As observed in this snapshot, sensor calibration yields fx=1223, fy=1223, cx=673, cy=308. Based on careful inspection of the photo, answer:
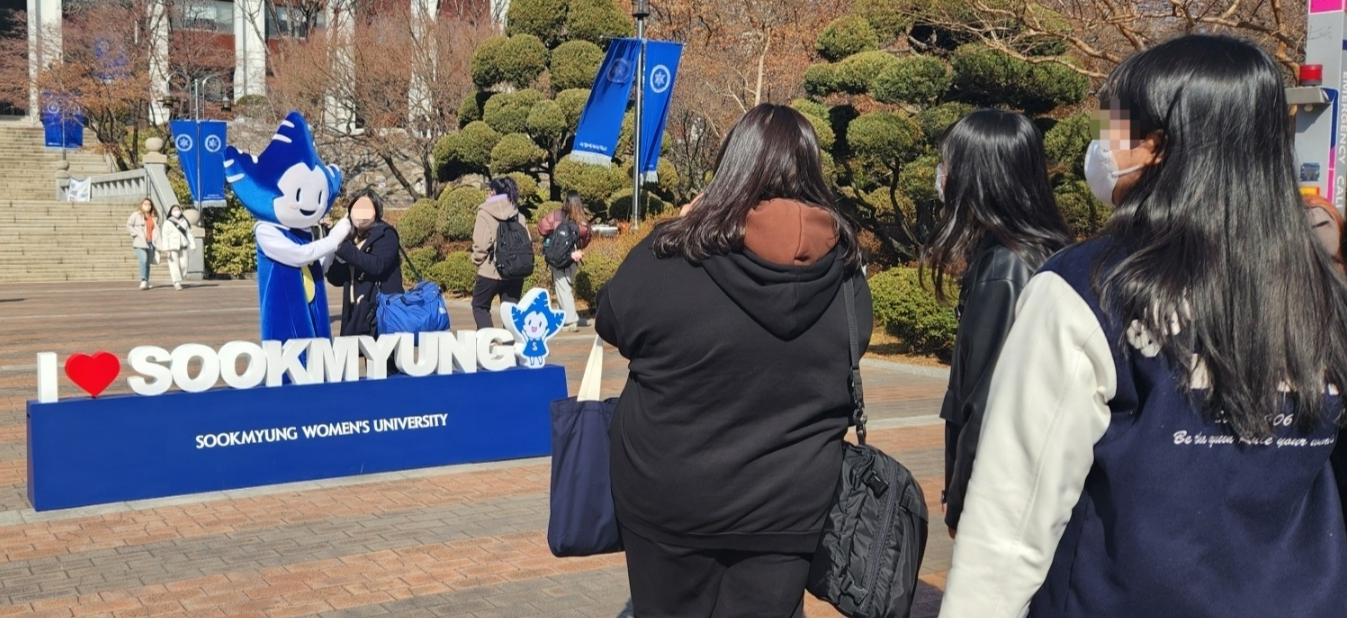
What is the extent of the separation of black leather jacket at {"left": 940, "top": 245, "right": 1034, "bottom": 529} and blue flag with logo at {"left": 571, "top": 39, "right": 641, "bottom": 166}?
1495 cm

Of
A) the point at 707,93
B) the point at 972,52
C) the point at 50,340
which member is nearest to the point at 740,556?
the point at 972,52

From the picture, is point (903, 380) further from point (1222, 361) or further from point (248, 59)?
point (248, 59)

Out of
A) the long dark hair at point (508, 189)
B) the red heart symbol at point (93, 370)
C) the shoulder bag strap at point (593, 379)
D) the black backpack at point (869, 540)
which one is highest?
the long dark hair at point (508, 189)

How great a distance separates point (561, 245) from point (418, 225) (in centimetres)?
883

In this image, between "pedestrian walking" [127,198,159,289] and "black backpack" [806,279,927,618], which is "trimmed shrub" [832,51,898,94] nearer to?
"black backpack" [806,279,927,618]

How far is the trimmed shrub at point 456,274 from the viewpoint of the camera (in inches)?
834

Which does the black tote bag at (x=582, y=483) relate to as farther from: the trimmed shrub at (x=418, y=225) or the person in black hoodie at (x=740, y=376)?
the trimmed shrub at (x=418, y=225)

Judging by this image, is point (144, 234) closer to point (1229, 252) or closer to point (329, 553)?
point (329, 553)

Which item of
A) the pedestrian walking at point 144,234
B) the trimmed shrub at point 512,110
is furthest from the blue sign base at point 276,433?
the pedestrian walking at point 144,234

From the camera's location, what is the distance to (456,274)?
21203 millimetres

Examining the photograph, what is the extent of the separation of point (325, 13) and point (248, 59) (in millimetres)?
6915

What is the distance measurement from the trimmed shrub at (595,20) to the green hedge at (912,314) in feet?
36.7

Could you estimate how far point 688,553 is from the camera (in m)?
3.02

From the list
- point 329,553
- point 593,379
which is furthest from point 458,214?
point 593,379
